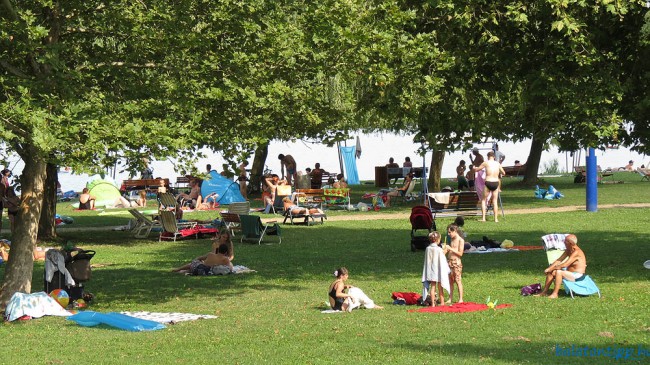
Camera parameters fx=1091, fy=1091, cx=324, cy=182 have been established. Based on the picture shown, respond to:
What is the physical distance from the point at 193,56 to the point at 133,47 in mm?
1092

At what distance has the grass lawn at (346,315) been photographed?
1155 cm

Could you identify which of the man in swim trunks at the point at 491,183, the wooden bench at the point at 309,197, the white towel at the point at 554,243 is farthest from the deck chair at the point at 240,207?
the white towel at the point at 554,243

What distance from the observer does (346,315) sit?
1459 centimetres

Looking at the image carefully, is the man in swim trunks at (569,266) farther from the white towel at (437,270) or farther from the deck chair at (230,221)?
the deck chair at (230,221)

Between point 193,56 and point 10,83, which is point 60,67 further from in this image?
point 193,56

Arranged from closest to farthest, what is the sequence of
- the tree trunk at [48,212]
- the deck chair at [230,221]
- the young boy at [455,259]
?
the young boy at [455,259] < the tree trunk at [48,212] < the deck chair at [230,221]

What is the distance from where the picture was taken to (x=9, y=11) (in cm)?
1567

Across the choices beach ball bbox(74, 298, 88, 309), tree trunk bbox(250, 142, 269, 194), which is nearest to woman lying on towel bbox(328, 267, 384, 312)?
beach ball bbox(74, 298, 88, 309)

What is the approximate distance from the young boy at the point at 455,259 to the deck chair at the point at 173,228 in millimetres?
11682

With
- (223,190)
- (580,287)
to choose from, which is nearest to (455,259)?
(580,287)

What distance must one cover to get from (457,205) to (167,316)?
1495cm

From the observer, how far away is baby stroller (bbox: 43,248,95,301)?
54.6ft

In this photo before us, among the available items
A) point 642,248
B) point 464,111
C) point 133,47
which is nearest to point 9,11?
point 133,47

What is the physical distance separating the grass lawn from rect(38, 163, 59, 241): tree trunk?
0.72m
